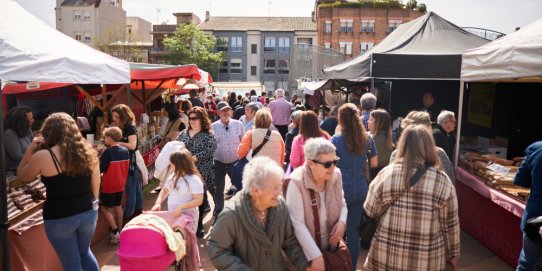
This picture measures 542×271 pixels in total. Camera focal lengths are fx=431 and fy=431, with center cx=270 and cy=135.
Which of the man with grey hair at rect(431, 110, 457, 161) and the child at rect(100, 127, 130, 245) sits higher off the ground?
the man with grey hair at rect(431, 110, 457, 161)

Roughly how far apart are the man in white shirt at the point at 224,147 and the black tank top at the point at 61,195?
8.83ft

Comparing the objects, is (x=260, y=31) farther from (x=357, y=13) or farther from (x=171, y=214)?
(x=171, y=214)

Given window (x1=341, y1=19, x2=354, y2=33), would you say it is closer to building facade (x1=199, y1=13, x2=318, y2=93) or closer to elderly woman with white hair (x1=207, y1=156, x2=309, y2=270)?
building facade (x1=199, y1=13, x2=318, y2=93)

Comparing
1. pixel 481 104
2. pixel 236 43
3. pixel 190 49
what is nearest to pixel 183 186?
pixel 481 104

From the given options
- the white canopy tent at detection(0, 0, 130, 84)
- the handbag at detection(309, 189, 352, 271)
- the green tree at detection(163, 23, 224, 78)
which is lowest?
the handbag at detection(309, 189, 352, 271)

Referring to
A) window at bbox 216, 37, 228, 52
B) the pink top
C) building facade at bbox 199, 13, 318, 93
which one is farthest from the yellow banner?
window at bbox 216, 37, 228, 52

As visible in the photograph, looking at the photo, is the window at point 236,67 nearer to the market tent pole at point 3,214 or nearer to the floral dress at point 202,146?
the floral dress at point 202,146

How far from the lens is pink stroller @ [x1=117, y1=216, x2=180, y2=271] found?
10.1 ft

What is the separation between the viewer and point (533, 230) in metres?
3.19

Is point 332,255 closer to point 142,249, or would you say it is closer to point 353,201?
point 353,201

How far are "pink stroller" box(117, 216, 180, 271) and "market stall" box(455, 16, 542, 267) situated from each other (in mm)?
3464

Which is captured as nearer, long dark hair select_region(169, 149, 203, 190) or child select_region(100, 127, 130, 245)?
long dark hair select_region(169, 149, 203, 190)

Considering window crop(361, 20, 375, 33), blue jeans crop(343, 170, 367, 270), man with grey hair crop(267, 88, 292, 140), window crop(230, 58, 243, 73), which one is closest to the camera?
blue jeans crop(343, 170, 367, 270)

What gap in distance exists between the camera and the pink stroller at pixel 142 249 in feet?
10.1
